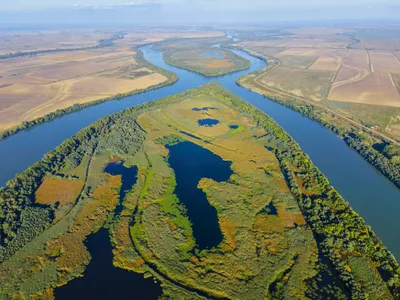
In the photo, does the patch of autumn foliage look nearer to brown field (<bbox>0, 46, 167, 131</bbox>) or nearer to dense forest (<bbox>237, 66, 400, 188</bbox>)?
brown field (<bbox>0, 46, 167, 131</bbox>)

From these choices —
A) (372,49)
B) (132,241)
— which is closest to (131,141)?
(132,241)

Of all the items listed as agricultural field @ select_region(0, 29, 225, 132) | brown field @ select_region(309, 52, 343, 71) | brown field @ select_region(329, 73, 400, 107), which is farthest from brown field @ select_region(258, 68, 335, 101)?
agricultural field @ select_region(0, 29, 225, 132)

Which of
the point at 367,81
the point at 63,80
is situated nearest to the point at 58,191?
the point at 63,80

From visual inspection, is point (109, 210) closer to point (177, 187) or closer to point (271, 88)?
point (177, 187)

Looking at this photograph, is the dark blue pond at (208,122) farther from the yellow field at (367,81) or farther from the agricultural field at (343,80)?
the yellow field at (367,81)

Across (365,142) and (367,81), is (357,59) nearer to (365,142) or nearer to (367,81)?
(367,81)

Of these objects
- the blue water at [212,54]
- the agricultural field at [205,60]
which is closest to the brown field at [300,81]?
the agricultural field at [205,60]
